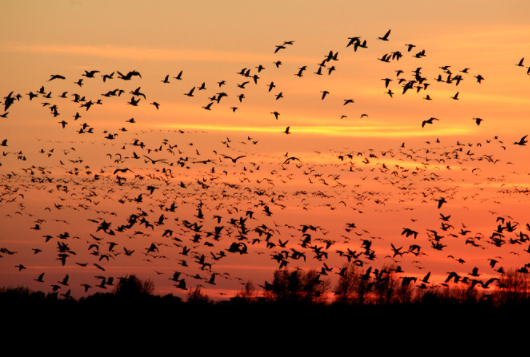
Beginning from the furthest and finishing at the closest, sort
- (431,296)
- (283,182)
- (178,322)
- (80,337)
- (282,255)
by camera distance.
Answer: (431,296) < (178,322) < (80,337) < (283,182) < (282,255)

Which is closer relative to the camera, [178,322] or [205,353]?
[205,353]

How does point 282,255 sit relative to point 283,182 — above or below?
below

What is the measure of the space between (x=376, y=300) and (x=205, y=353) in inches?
1860

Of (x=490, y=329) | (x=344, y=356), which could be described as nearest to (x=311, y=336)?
(x=344, y=356)

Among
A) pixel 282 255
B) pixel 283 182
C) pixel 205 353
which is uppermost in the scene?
pixel 283 182

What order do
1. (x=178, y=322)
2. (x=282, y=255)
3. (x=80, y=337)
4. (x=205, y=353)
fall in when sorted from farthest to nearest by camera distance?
(x=178, y=322), (x=80, y=337), (x=205, y=353), (x=282, y=255)

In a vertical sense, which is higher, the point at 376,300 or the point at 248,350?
the point at 376,300

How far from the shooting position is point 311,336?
3949 inches

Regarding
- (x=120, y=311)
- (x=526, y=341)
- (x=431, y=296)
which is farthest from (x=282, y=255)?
(x=431, y=296)

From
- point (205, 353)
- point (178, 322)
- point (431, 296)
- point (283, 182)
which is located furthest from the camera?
point (431, 296)

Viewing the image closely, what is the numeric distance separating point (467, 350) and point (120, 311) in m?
50.3

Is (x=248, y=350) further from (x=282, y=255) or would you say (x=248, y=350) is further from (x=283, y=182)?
(x=282, y=255)

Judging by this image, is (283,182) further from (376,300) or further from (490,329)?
(376,300)

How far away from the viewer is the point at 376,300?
12950 centimetres
